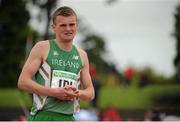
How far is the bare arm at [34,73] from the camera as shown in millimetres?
4152

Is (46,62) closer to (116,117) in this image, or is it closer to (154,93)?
(116,117)

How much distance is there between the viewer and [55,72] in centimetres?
430

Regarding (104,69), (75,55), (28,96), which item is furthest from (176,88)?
(104,69)

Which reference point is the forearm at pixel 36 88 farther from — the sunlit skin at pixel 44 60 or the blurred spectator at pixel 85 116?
the blurred spectator at pixel 85 116

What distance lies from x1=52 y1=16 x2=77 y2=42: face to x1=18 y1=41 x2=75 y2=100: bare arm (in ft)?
0.46

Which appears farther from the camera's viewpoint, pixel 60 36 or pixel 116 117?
pixel 116 117

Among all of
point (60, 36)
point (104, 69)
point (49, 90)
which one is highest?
point (60, 36)

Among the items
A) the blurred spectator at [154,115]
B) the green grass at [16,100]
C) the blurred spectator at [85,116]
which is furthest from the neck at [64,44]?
the green grass at [16,100]

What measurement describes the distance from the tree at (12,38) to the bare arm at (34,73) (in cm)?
1486

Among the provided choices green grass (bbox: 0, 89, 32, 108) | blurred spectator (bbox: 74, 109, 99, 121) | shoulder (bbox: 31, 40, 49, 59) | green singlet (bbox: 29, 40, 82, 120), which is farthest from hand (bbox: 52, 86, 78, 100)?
green grass (bbox: 0, 89, 32, 108)

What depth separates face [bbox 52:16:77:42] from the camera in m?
4.31

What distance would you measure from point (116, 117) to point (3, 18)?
9587mm

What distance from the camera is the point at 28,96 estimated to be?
13.7 m

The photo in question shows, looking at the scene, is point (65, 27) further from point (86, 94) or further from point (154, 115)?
point (154, 115)
